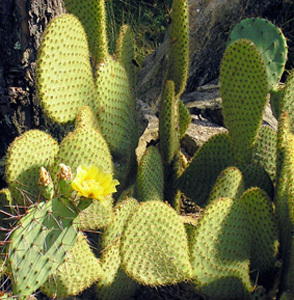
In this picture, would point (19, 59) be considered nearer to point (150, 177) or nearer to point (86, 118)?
point (86, 118)

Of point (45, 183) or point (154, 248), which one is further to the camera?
point (154, 248)

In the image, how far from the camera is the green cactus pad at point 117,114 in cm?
259

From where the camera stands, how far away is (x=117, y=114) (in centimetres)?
266

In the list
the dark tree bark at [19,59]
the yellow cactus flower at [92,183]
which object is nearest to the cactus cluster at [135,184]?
the yellow cactus flower at [92,183]

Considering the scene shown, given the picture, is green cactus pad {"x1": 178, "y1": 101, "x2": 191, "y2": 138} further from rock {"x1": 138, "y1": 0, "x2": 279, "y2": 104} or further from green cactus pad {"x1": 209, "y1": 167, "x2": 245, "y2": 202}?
rock {"x1": 138, "y1": 0, "x2": 279, "y2": 104}

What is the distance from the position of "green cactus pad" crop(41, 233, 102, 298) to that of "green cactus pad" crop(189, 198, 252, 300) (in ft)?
1.33

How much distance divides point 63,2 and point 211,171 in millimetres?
1159

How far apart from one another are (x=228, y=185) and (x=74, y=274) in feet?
2.60

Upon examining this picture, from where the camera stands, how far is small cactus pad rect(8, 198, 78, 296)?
1780 mm

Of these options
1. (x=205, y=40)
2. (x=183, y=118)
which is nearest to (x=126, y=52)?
(x=183, y=118)

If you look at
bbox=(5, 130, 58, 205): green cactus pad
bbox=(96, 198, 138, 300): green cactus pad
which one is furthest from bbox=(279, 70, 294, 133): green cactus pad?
bbox=(5, 130, 58, 205): green cactus pad

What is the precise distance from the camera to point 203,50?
3824 mm

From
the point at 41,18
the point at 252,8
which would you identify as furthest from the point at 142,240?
the point at 252,8

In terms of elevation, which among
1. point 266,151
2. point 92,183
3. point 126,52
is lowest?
point 266,151
